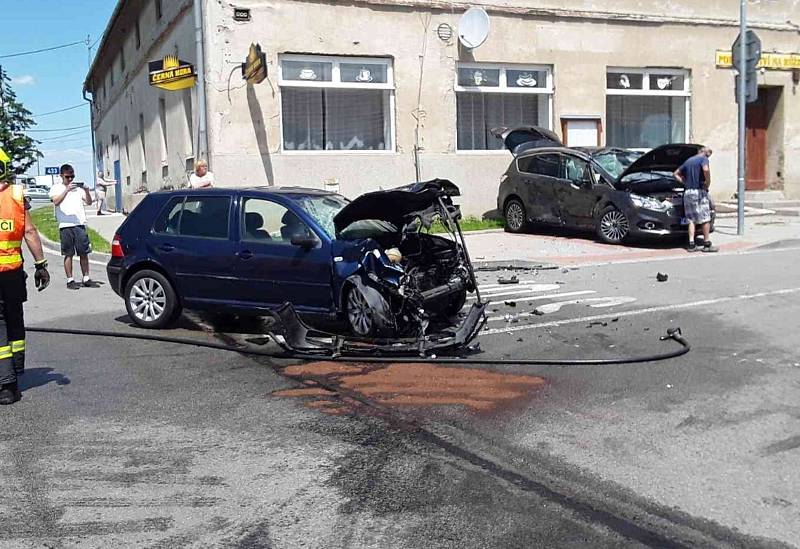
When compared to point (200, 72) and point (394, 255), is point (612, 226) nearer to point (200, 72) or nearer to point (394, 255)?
point (200, 72)

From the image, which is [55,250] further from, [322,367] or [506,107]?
[322,367]

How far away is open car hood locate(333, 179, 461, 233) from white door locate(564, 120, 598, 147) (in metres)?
13.4

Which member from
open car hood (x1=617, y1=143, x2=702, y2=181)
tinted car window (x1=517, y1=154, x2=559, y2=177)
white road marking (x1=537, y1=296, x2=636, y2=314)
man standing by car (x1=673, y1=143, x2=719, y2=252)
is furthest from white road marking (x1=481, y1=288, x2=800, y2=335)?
tinted car window (x1=517, y1=154, x2=559, y2=177)

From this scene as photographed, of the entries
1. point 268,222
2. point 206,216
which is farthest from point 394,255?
point 206,216

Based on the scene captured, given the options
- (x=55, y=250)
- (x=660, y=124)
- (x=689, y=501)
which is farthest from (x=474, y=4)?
(x=689, y=501)

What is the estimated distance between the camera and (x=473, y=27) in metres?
18.9

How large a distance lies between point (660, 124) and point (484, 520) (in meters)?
19.7

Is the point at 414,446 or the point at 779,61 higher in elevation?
the point at 779,61

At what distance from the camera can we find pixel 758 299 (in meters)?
10.1

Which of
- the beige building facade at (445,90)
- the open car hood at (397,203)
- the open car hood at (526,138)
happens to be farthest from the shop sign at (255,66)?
the open car hood at (397,203)

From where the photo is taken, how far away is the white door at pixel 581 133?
67.2ft

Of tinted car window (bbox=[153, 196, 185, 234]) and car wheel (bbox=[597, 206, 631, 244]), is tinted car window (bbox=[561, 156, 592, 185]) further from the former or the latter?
tinted car window (bbox=[153, 196, 185, 234])

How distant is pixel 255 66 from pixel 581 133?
8299mm

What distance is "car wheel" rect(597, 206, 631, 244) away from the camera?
50.6 ft
